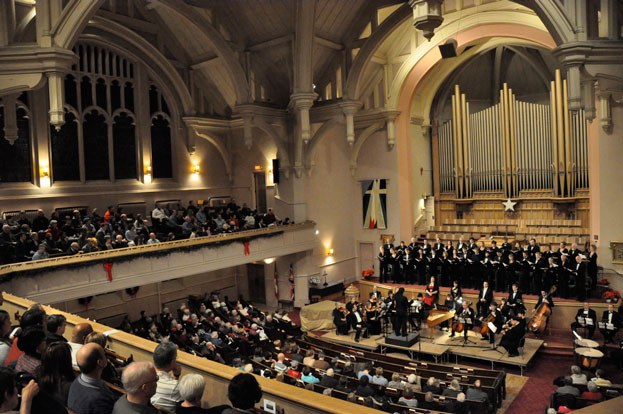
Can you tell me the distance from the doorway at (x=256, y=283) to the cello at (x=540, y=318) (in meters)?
10.6

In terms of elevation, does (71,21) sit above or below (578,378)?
above

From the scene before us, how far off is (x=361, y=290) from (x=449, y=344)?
18.8 feet

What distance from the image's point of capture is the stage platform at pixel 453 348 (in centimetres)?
1205

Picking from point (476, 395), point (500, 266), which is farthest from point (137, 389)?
point (500, 266)

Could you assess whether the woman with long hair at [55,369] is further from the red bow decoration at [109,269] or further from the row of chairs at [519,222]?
the row of chairs at [519,222]

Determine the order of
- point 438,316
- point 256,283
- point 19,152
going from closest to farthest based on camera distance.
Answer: point 438,316
point 19,152
point 256,283

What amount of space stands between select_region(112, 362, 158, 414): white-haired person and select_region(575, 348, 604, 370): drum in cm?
1073

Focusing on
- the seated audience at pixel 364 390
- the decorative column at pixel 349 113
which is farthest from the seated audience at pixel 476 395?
the decorative column at pixel 349 113

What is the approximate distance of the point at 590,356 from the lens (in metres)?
10.7

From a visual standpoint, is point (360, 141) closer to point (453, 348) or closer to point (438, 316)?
point (438, 316)

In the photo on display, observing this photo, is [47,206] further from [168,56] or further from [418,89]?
[418,89]

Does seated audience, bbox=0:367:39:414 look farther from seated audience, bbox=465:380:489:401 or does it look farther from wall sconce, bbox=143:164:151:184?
wall sconce, bbox=143:164:151:184

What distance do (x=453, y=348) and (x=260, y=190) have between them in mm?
10814

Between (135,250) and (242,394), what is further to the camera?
(135,250)
